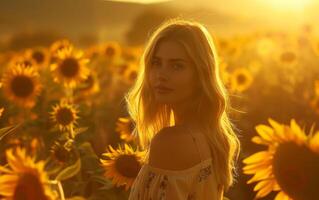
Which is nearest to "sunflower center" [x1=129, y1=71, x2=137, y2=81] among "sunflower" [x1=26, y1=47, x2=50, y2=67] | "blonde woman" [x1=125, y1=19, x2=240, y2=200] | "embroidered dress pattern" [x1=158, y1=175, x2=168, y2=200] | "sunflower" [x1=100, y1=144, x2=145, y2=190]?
"sunflower" [x1=26, y1=47, x2=50, y2=67]

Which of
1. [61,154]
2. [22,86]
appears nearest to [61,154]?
[61,154]

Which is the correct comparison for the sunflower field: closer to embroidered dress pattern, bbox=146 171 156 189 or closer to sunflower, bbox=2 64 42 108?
sunflower, bbox=2 64 42 108

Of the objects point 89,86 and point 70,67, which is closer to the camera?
point 70,67

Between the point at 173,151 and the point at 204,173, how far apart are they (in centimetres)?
16

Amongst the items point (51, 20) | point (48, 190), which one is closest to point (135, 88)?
point (48, 190)

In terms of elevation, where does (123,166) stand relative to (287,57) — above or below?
below

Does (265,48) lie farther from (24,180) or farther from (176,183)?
(24,180)

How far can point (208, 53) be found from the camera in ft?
7.75

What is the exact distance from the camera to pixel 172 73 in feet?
7.38

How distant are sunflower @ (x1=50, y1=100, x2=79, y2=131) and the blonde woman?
103 centimetres

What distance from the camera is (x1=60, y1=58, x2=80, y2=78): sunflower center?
496cm

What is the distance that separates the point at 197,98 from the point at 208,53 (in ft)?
0.52

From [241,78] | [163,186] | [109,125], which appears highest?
[163,186]

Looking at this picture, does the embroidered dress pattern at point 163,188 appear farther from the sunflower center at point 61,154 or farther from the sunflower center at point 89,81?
the sunflower center at point 89,81
